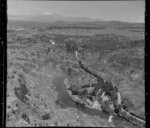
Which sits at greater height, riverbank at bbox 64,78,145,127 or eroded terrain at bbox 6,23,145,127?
eroded terrain at bbox 6,23,145,127

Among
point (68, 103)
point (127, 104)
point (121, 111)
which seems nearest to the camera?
point (121, 111)

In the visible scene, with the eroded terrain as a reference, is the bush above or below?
below

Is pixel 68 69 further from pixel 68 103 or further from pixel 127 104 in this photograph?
pixel 127 104

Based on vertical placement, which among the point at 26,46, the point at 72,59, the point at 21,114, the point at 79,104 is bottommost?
the point at 79,104

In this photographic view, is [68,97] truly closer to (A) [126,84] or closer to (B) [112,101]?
(B) [112,101]

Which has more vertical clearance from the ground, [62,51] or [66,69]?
[62,51]

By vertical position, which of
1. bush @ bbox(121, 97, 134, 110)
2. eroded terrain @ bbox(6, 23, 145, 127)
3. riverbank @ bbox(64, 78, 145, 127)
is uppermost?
eroded terrain @ bbox(6, 23, 145, 127)

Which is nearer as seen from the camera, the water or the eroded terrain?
the water

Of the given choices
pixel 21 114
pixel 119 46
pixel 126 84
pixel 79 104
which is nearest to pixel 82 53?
pixel 119 46

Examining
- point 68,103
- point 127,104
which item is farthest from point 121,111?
point 68,103

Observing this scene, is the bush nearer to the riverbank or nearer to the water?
the riverbank

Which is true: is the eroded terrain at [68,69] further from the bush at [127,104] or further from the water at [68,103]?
the water at [68,103]
